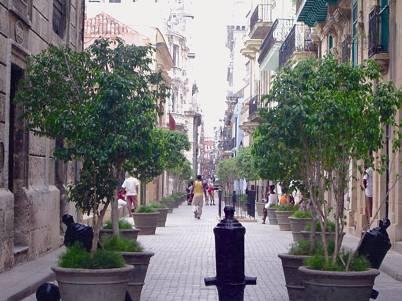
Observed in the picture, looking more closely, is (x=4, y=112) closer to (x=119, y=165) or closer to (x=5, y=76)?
(x=5, y=76)

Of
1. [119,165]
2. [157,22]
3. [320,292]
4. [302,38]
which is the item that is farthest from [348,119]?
[157,22]

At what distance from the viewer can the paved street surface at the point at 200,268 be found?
12484 mm

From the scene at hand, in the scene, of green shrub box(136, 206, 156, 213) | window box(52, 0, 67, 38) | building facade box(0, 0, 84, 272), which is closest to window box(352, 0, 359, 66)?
green shrub box(136, 206, 156, 213)

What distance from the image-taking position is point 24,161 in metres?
15.7

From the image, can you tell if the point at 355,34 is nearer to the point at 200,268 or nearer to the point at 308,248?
the point at 200,268

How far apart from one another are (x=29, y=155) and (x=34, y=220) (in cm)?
115

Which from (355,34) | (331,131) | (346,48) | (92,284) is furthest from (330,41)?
(92,284)

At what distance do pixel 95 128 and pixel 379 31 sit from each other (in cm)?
1289

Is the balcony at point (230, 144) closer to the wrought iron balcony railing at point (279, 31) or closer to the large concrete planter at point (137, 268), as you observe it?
the wrought iron balcony railing at point (279, 31)

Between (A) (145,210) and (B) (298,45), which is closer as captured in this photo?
(A) (145,210)

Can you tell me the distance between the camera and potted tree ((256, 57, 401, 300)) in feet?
31.0

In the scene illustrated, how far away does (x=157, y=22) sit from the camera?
5812 cm

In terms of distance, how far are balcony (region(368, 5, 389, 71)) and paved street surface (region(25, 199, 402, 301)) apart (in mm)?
5001

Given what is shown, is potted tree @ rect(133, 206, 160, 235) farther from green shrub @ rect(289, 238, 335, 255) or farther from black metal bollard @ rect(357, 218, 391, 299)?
black metal bollard @ rect(357, 218, 391, 299)
